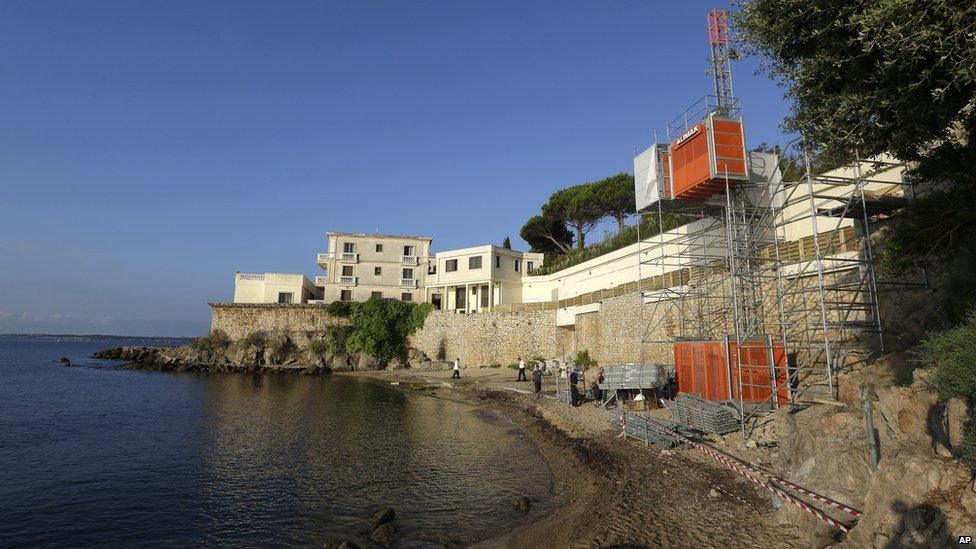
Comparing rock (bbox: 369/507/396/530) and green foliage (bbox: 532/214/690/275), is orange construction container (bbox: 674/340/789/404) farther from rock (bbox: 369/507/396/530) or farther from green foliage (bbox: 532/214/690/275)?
green foliage (bbox: 532/214/690/275)

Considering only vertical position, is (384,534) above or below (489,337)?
below

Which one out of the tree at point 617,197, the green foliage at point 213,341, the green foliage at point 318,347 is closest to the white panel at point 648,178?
the tree at point 617,197

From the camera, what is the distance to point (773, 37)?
33.6ft

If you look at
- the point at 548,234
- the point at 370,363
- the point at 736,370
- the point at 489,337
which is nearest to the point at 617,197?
the point at 548,234

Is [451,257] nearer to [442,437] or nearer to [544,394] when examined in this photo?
[544,394]

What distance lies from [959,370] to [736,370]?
10.0 meters

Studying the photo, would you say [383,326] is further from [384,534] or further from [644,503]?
[644,503]

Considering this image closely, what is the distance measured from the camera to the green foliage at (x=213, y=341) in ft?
164

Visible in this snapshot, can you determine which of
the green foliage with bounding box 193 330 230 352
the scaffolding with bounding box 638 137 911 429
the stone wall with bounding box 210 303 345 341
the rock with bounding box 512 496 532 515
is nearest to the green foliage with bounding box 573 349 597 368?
the scaffolding with bounding box 638 137 911 429

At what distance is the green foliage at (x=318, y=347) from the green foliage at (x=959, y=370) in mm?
47493

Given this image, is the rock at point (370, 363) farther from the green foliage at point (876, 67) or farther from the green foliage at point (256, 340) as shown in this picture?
the green foliage at point (876, 67)

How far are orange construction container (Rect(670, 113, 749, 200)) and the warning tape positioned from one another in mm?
9506

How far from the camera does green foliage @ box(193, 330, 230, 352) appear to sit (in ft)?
164

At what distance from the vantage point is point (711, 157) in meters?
17.7
